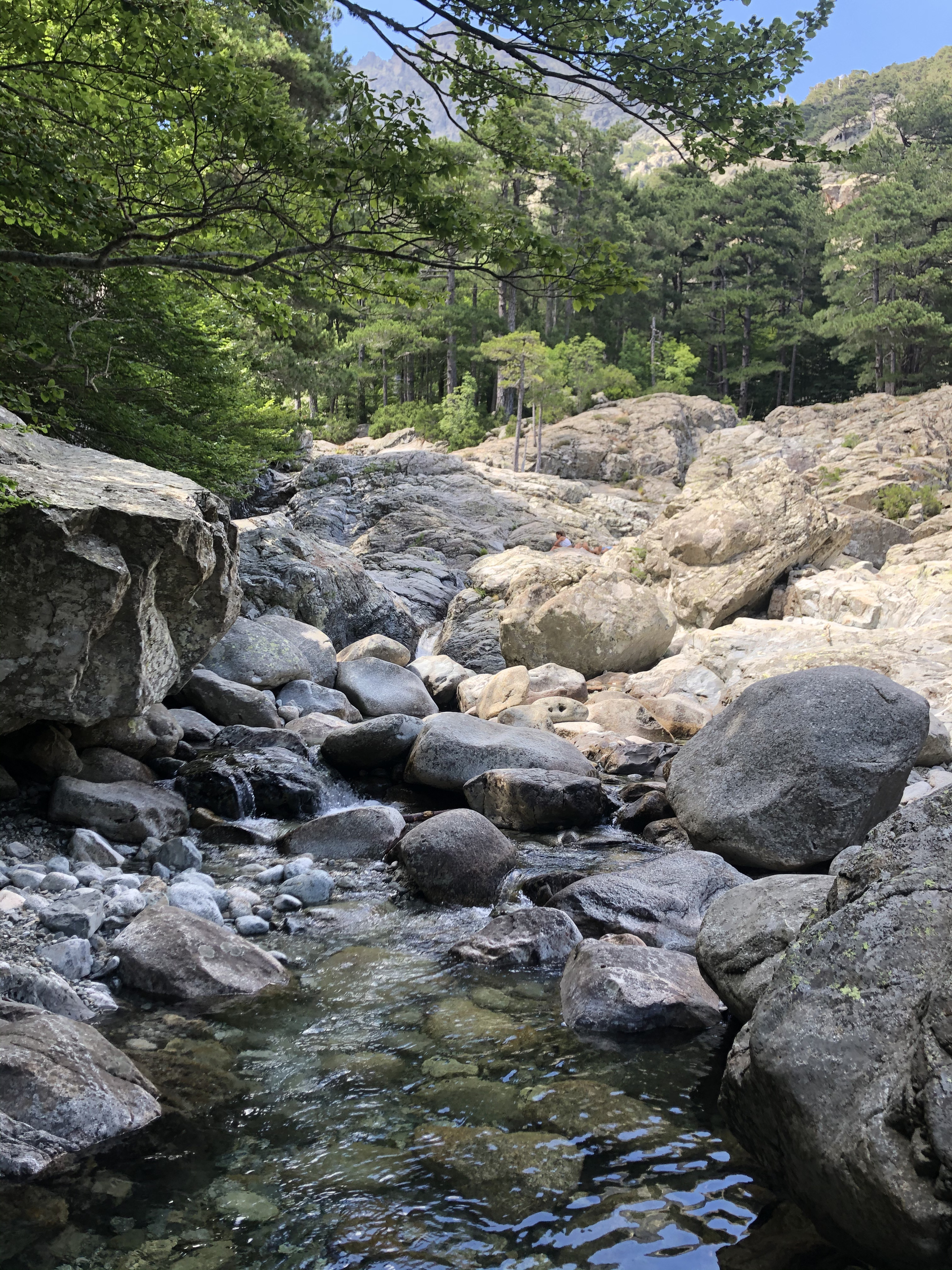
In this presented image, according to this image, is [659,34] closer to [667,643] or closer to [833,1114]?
[833,1114]

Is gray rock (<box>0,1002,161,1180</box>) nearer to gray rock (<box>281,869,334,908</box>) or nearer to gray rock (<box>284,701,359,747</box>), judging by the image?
gray rock (<box>281,869,334,908</box>)

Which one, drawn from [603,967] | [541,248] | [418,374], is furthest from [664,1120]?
[418,374]

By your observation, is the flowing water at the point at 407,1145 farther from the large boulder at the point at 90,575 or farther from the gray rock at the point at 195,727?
the gray rock at the point at 195,727

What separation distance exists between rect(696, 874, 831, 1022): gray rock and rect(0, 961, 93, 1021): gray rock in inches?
144

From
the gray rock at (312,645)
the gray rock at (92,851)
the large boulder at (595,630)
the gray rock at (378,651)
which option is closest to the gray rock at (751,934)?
the gray rock at (92,851)

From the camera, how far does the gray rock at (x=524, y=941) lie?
606 centimetres

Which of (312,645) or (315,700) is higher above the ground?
(312,645)

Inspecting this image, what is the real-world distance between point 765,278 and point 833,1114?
54.3 meters

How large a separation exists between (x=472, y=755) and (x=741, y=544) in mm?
12457

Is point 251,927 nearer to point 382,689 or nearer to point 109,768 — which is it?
point 109,768

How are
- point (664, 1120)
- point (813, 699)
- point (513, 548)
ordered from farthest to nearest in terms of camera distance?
point (513, 548) → point (813, 699) → point (664, 1120)

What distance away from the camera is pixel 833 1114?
2.90 meters

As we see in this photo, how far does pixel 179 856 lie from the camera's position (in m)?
8.09

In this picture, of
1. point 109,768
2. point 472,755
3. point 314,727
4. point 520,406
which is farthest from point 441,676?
point 520,406
